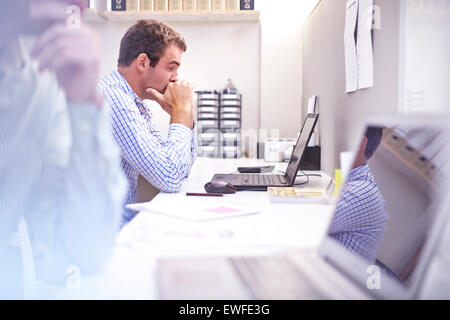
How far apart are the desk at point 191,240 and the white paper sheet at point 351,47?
0.42m

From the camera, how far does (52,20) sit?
1.54ft

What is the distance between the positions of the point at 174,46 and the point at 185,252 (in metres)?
1.02

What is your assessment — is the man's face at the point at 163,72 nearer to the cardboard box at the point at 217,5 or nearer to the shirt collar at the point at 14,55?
the shirt collar at the point at 14,55

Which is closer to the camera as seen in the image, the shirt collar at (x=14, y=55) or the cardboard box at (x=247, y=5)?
the shirt collar at (x=14, y=55)

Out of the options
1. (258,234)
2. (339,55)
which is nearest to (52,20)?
(258,234)

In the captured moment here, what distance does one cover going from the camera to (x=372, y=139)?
64 centimetres

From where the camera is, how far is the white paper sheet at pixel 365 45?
1004mm

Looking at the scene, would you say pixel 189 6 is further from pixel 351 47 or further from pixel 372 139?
pixel 372 139

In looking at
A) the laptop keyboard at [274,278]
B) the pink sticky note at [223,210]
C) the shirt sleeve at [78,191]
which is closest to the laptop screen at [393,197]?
the laptop keyboard at [274,278]

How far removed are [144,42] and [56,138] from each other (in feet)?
3.15

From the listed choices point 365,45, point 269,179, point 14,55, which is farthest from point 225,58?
point 14,55
